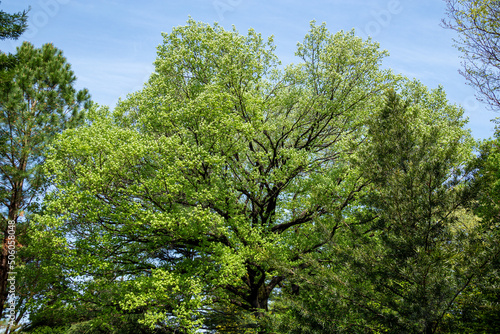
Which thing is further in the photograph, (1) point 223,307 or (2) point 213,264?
(1) point 223,307

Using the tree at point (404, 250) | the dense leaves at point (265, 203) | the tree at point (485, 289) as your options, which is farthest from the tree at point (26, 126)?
the tree at point (485, 289)

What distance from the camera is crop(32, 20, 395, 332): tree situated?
13.7 metres

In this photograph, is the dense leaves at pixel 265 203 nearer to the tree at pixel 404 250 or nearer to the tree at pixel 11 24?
the tree at pixel 404 250

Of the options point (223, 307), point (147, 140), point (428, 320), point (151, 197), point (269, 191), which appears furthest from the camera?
point (223, 307)

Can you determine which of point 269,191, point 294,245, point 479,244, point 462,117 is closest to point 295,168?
point 269,191

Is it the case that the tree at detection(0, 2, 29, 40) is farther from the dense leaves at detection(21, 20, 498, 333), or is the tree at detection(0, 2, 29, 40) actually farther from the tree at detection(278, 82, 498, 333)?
the tree at detection(278, 82, 498, 333)

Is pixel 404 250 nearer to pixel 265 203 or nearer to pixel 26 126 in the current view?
pixel 265 203

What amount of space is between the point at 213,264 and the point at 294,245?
365cm

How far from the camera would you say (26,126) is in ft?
58.4

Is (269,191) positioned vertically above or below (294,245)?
above

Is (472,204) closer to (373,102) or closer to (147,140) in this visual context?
(373,102)

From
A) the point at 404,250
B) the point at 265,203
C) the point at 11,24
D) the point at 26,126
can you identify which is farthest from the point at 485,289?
the point at 26,126

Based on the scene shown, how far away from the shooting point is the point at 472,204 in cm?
868

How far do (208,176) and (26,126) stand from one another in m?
9.65
